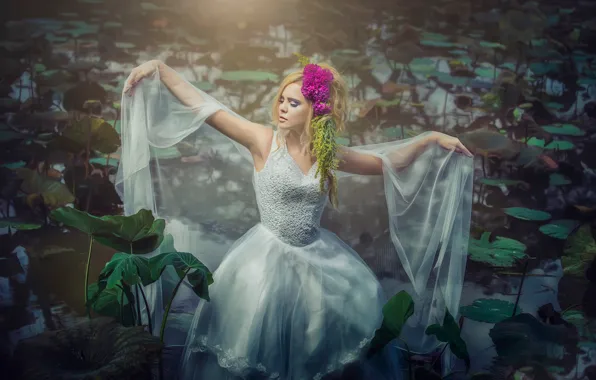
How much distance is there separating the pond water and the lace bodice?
1.06 ft

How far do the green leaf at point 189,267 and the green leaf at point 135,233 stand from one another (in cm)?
12

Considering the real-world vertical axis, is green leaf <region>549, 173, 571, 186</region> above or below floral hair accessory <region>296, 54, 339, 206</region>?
below

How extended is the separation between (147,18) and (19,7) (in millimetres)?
501

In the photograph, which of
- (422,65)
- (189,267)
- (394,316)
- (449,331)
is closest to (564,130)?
(422,65)

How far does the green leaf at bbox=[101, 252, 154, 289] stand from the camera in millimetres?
1907

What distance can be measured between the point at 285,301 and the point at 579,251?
121cm

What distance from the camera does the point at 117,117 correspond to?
2.58 metres

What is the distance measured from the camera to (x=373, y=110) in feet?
8.75

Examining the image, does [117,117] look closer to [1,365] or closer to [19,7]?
[19,7]

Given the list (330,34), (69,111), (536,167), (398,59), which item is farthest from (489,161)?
(69,111)

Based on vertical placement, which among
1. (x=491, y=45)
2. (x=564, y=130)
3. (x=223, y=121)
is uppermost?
(x=491, y=45)

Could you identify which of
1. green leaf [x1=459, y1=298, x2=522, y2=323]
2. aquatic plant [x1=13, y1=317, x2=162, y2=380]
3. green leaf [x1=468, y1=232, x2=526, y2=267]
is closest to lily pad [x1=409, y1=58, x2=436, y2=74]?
green leaf [x1=468, y1=232, x2=526, y2=267]

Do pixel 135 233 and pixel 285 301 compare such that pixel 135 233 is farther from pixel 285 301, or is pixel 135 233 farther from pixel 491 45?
pixel 491 45

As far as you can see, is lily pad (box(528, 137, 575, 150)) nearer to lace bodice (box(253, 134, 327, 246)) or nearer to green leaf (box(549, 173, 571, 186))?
green leaf (box(549, 173, 571, 186))
